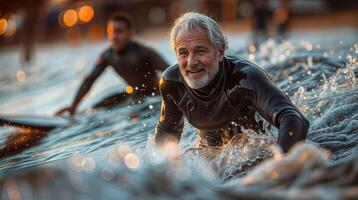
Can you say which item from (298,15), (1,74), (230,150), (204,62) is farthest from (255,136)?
(298,15)

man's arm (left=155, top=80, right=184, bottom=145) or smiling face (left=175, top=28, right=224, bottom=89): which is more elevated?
smiling face (left=175, top=28, right=224, bottom=89)

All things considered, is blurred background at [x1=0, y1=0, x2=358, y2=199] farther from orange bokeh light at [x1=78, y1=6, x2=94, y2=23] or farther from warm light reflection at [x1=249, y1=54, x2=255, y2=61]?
orange bokeh light at [x1=78, y1=6, x2=94, y2=23]

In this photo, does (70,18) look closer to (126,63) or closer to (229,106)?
(126,63)

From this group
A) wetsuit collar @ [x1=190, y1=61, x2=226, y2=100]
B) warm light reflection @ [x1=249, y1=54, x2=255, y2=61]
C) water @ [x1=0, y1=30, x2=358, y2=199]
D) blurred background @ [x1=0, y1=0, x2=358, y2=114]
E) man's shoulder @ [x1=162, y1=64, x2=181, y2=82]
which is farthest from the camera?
blurred background @ [x1=0, y1=0, x2=358, y2=114]

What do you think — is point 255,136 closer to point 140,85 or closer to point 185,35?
point 185,35

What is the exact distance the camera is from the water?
342 centimetres

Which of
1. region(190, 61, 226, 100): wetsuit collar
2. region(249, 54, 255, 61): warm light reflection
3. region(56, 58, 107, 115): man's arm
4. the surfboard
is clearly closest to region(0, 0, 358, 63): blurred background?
region(249, 54, 255, 61): warm light reflection

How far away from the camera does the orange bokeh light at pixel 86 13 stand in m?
30.3

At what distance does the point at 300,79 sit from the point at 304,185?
206 inches

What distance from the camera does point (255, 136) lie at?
562 cm

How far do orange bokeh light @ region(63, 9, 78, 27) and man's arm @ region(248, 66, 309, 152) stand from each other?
1036 inches

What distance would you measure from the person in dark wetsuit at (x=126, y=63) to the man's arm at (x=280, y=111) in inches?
185

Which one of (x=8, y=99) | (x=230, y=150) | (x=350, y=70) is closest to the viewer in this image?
(x=230, y=150)

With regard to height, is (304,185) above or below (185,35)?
below
